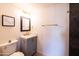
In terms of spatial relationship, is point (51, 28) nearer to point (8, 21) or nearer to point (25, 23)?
point (25, 23)

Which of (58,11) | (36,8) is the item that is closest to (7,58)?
(36,8)

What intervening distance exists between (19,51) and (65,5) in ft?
2.28

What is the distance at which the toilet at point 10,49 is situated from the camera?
102cm

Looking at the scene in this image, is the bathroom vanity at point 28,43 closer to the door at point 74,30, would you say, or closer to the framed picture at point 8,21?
A: the framed picture at point 8,21

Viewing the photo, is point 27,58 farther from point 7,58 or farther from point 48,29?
point 48,29

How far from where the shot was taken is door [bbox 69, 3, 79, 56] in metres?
1.05

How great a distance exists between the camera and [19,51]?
1081 millimetres

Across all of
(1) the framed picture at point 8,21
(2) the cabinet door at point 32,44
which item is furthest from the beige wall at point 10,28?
(2) the cabinet door at point 32,44

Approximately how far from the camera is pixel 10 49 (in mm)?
1061

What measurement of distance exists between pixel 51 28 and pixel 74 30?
25cm

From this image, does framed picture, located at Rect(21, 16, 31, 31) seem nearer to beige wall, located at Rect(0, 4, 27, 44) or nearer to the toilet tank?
beige wall, located at Rect(0, 4, 27, 44)

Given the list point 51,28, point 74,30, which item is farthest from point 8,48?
point 74,30

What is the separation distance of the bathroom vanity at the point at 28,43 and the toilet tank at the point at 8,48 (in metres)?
0.08

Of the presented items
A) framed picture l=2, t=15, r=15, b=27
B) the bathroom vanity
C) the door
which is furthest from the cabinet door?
the door
